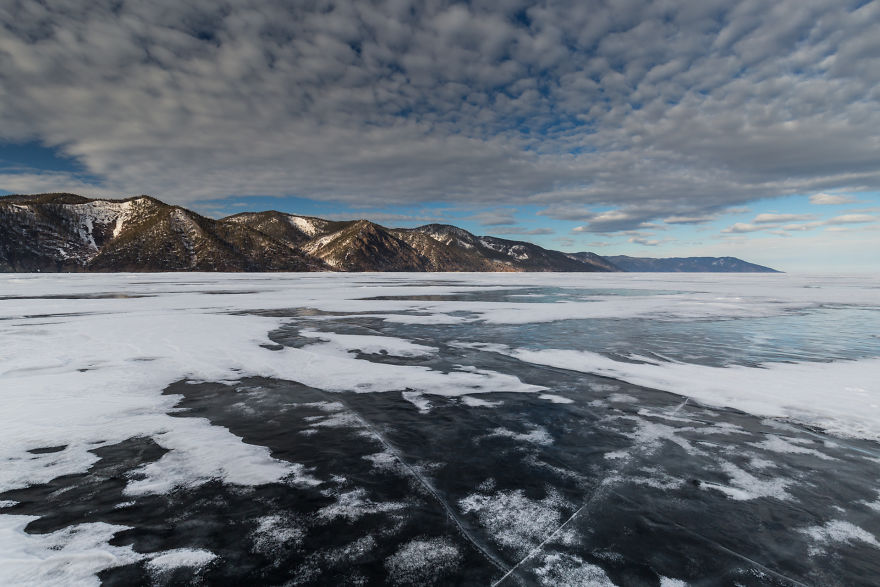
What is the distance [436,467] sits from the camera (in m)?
5.25

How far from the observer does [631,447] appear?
5.88 m

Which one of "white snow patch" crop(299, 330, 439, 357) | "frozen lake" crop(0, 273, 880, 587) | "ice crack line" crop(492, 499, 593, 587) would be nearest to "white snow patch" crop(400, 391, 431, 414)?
"frozen lake" crop(0, 273, 880, 587)

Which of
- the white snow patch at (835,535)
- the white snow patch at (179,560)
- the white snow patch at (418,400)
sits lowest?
the white snow patch at (418,400)

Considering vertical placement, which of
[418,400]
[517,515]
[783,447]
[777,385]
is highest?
[777,385]

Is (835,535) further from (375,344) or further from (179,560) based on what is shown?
(375,344)

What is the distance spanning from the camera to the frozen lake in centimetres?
349

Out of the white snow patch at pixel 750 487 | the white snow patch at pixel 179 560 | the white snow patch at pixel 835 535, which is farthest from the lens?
the white snow patch at pixel 750 487

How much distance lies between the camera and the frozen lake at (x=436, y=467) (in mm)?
3494

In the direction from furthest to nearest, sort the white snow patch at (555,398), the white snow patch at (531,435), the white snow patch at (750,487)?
the white snow patch at (555,398)
the white snow patch at (531,435)
the white snow patch at (750,487)

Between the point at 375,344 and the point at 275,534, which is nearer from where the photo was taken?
the point at 275,534

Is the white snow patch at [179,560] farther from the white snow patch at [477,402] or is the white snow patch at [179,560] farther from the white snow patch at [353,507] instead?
the white snow patch at [477,402]

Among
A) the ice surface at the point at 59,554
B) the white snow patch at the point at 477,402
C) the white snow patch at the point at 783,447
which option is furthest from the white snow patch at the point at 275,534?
the white snow patch at the point at 783,447

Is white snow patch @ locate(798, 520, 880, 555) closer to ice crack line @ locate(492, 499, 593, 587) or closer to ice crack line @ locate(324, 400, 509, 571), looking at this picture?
ice crack line @ locate(492, 499, 593, 587)

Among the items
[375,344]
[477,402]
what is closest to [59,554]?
[477,402]
